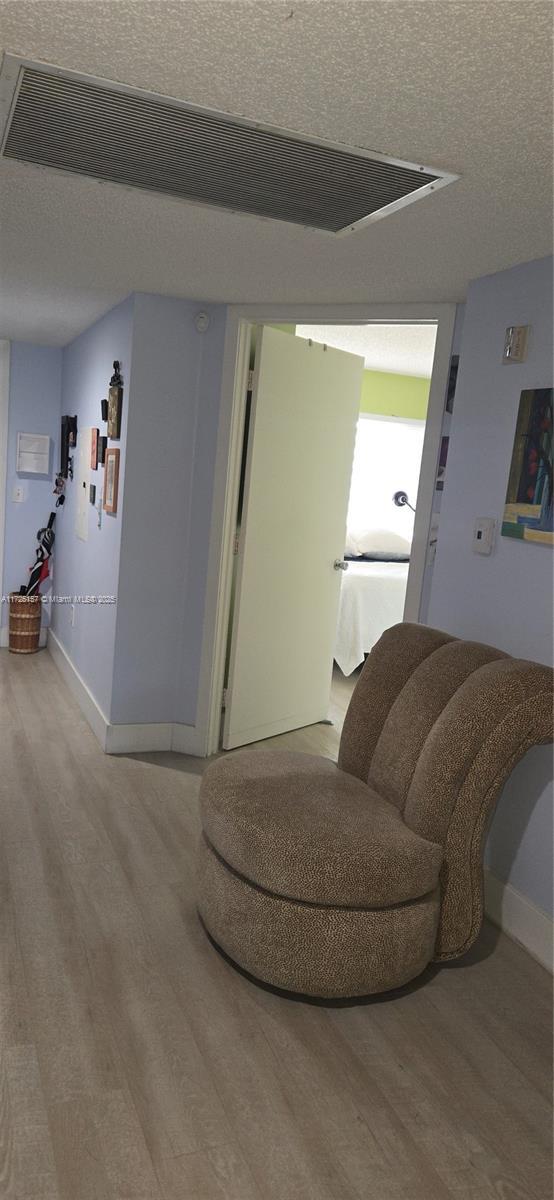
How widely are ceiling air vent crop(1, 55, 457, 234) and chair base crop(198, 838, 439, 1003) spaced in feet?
5.93

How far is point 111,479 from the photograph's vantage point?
4172 millimetres

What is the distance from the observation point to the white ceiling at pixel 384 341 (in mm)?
5152

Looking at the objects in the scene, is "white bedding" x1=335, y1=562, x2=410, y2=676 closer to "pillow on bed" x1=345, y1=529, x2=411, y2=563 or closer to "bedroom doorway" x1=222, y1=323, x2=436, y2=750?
"bedroom doorway" x1=222, y1=323, x2=436, y2=750

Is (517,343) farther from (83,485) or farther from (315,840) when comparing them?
(83,485)

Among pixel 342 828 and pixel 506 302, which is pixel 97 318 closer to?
pixel 506 302

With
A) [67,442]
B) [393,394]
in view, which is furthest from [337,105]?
[393,394]

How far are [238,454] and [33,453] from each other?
2538mm

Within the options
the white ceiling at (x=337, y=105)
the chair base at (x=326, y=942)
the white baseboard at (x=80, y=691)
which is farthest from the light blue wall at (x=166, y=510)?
the chair base at (x=326, y=942)

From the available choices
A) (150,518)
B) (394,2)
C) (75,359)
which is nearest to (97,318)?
(75,359)

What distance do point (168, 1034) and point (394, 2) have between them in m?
2.24

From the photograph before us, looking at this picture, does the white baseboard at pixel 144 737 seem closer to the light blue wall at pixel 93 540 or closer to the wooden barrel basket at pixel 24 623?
the light blue wall at pixel 93 540

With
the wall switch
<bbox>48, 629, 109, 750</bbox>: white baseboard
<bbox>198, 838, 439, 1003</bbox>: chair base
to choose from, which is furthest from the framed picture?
<bbox>198, 838, 439, 1003</bbox>: chair base

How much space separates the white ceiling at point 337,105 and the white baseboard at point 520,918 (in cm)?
202

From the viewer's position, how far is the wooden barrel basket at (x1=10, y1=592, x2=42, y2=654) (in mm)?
5777
